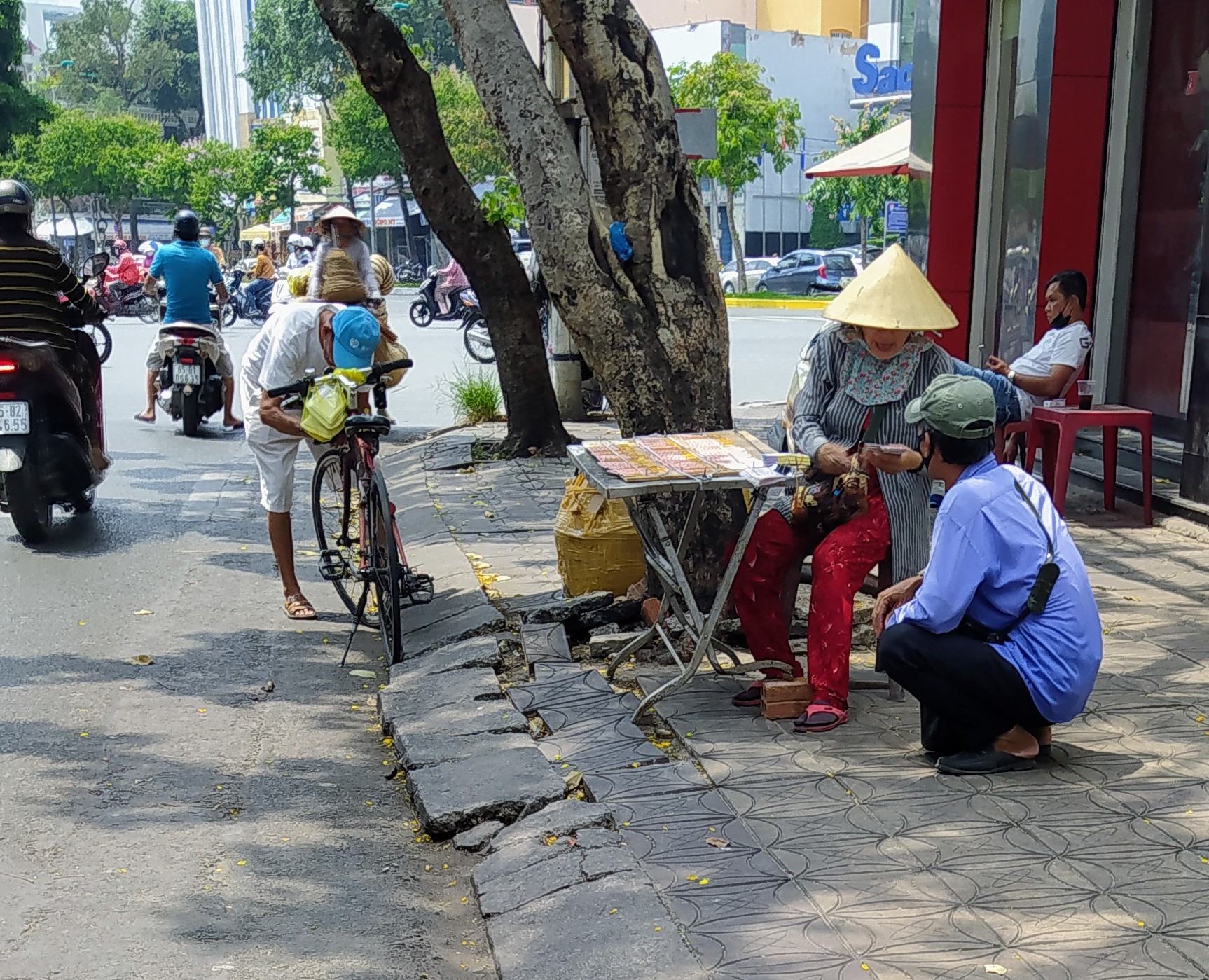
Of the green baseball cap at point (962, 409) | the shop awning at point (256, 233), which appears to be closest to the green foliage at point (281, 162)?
the shop awning at point (256, 233)

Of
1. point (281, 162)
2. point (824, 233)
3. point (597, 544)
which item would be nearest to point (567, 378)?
point (597, 544)

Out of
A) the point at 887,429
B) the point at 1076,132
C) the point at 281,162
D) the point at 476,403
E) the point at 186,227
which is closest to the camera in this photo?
the point at 887,429

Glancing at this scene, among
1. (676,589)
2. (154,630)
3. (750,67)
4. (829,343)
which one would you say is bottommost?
(154,630)

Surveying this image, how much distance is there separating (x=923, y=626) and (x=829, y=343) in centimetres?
136

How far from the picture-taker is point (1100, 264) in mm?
9750

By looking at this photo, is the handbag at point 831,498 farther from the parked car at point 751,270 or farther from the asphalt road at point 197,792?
the parked car at point 751,270

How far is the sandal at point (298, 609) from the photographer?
665cm

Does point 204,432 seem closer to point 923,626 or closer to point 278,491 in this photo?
point 278,491

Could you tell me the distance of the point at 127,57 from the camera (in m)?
88.8

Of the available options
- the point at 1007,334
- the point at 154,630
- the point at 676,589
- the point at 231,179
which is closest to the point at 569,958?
the point at 676,589

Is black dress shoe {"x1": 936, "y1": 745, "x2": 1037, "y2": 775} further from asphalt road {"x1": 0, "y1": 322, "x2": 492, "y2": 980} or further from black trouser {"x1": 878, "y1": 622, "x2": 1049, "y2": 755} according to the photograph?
asphalt road {"x1": 0, "y1": 322, "x2": 492, "y2": 980}

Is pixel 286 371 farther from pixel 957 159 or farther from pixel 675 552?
pixel 957 159

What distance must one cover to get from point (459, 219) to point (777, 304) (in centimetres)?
2258

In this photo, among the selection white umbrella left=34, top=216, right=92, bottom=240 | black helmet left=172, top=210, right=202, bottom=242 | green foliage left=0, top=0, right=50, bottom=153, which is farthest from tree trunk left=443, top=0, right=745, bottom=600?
white umbrella left=34, top=216, right=92, bottom=240
